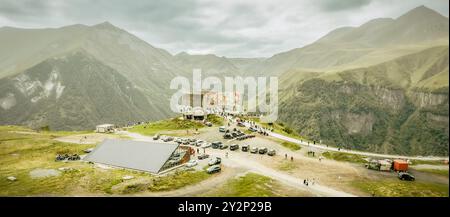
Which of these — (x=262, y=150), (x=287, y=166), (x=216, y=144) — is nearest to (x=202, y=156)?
(x=216, y=144)

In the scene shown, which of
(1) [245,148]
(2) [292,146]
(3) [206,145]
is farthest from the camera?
(3) [206,145]

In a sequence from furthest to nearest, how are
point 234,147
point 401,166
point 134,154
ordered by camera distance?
1. point 234,147
2. point 134,154
3. point 401,166

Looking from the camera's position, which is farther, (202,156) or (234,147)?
(234,147)

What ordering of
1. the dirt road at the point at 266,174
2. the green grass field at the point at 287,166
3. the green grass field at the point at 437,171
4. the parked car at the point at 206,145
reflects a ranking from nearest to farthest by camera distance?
1. the dirt road at the point at 266,174
2. the green grass field at the point at 437,171
3. the green grass field at the point at 287,166
4. the parked car at the point at 206,145

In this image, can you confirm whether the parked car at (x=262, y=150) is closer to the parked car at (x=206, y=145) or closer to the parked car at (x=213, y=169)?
the parked car at (x=206, y=145)

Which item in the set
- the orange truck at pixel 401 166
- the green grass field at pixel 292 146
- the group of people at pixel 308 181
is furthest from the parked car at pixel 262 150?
the orange truck at pixel 401 166

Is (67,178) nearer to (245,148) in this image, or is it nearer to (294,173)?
(245,148)

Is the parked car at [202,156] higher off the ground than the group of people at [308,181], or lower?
higher

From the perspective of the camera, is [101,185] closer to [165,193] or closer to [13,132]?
[165,193]

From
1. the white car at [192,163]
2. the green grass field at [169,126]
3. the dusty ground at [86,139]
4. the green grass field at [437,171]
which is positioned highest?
the green grass field at [169,126]

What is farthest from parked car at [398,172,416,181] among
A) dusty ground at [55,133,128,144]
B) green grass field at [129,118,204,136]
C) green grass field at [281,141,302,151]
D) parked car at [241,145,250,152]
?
dusty ground at [55,133,128,144]

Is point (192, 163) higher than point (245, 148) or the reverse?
the reverse
